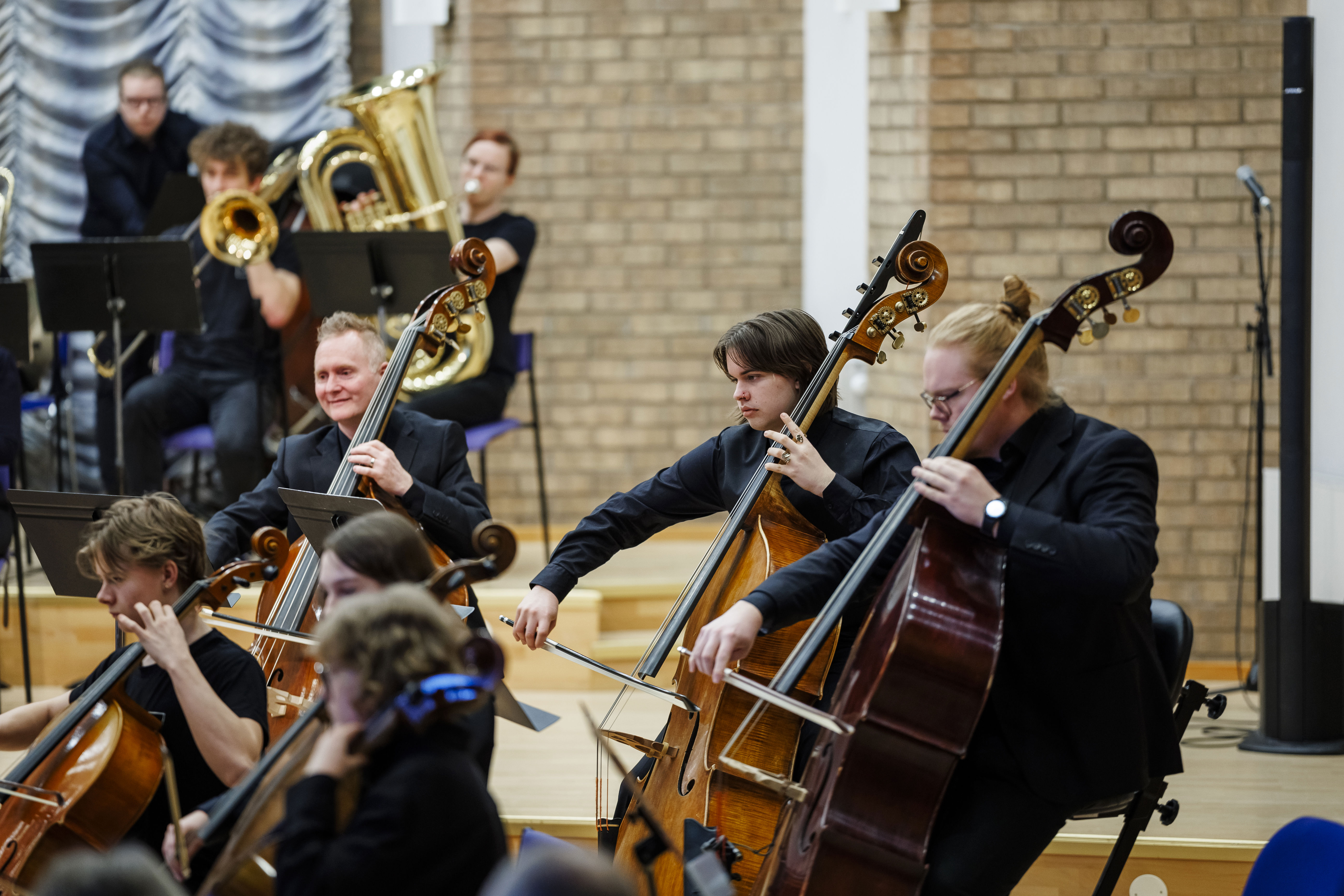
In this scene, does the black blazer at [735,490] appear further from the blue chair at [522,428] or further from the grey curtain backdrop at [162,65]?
the grey curtain backdrop at [162,65]

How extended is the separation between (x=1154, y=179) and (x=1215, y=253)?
310mm

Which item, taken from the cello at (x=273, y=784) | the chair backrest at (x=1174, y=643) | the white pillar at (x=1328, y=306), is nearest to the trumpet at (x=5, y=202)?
the cello at (x=273, y=784)

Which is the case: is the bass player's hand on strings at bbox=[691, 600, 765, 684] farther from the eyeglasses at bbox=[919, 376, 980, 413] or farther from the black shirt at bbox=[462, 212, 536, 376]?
the black shirt at bbox=[462, 212, 536, 376]

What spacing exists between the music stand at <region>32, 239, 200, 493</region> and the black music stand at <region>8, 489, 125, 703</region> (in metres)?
1.48

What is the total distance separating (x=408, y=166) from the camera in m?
4.60

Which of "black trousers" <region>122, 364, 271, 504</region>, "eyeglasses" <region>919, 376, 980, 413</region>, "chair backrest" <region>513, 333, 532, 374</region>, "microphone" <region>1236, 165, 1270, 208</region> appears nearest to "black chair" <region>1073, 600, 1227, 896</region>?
"eyeglasses" <region>919, 376, 980, 413</region>

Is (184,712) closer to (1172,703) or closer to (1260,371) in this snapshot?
(1172,703)

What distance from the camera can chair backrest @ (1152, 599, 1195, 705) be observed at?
2.32 m

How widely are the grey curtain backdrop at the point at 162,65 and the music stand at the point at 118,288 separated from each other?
1755mm

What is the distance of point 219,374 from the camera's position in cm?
484

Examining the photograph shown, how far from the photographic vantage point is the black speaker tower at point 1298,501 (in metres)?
3.58

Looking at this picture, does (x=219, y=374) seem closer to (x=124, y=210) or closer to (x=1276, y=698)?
(x=124, y=210)

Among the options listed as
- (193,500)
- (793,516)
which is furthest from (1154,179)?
(193,500)

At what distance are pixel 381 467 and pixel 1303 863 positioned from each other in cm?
167
